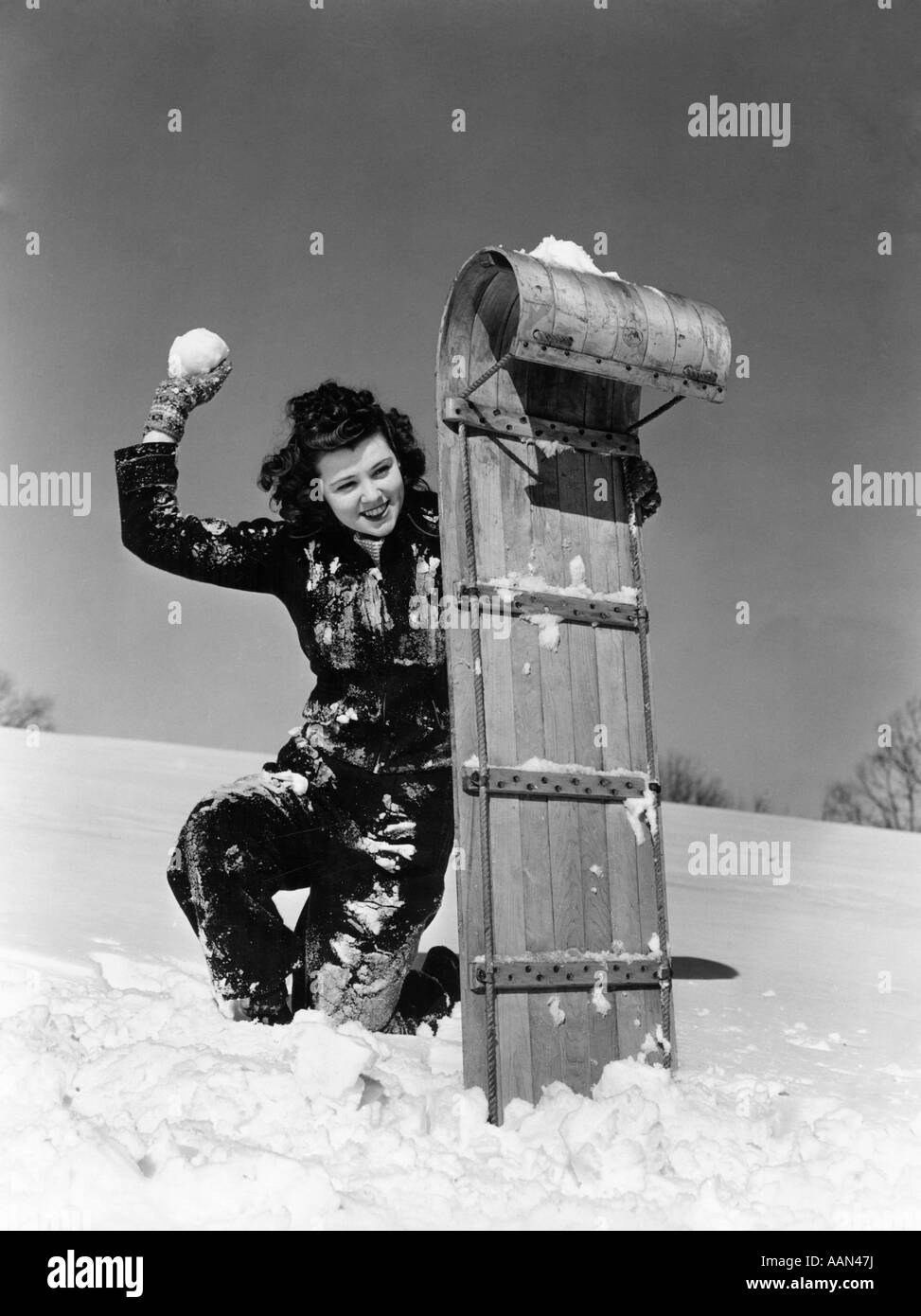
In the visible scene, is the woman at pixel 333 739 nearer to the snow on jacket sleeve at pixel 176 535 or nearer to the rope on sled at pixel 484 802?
the snow on jacket sleeve at pixel 176 535

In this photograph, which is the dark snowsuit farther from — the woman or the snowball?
the snowball

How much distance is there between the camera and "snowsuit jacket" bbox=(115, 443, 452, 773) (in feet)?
16.6

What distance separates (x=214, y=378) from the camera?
17.1 ft

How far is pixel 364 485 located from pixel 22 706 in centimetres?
156

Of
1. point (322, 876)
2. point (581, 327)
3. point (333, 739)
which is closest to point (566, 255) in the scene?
point (581, 327)

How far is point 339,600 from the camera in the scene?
5105mm

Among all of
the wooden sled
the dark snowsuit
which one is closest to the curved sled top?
the wooden sled

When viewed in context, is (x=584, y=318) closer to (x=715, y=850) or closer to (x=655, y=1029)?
(x=655, y=1029)

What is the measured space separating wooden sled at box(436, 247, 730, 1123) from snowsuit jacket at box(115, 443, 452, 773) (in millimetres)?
209

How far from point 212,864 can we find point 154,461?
151cm

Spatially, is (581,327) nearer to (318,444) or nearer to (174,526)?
(318,444)

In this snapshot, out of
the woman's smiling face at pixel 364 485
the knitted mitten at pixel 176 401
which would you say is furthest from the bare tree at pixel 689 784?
the knitted mitten at pixel 176 401
